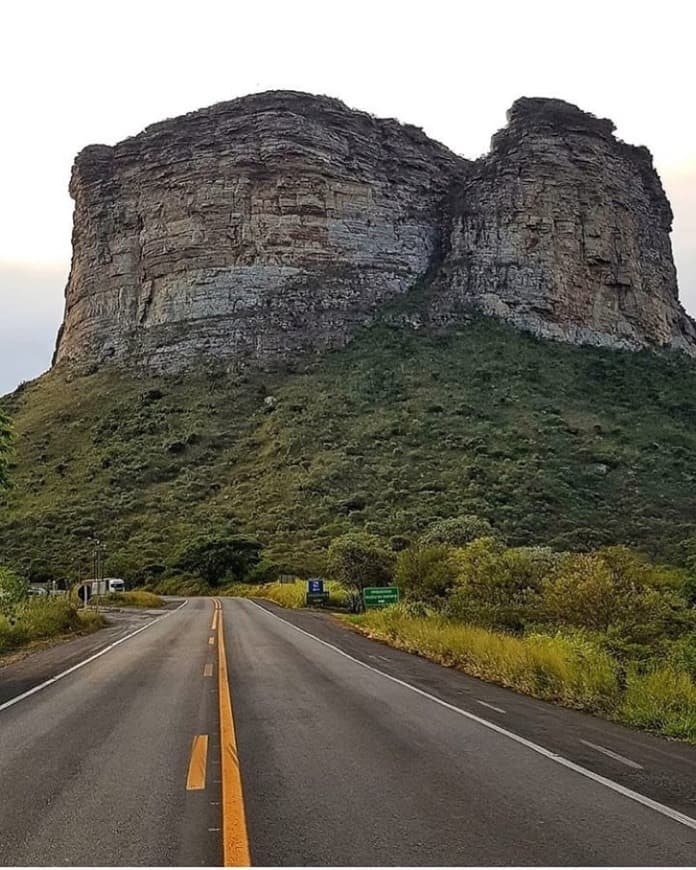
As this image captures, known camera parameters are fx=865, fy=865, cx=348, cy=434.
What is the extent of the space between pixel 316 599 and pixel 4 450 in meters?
25.6

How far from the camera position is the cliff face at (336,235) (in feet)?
279

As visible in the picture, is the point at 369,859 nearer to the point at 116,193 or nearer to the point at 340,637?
the point at 340,637

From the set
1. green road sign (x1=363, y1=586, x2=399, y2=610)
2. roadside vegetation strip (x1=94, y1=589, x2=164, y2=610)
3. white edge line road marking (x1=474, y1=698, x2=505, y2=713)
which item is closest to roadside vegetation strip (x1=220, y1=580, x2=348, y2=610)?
roadside vegetation strip (x1=94, y1=589, x2=164, y2=610)

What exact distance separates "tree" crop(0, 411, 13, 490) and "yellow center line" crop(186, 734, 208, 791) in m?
8.82

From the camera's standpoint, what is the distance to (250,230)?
8925cm

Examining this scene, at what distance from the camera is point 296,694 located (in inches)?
476

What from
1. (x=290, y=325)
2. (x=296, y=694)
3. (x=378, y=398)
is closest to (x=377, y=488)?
(x=378, y=398)

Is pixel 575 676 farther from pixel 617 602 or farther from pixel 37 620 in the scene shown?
pixel 37 620

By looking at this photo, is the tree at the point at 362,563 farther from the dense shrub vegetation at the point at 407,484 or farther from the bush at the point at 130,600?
the bush at the point at 130,600

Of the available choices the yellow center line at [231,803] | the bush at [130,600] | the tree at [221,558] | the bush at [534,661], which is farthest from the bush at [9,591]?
the tree at [221,558]

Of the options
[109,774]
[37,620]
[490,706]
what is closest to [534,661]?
[490,706]

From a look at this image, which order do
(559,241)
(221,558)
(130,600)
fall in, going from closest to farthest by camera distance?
(130,600) < (221,558) < (559,241)

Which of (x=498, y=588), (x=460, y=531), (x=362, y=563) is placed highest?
(x=460, y=531)

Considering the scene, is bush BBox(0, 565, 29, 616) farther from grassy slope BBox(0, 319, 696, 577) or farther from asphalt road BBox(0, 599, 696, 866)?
grassy slope BBox(0, 319, 696, 577)
